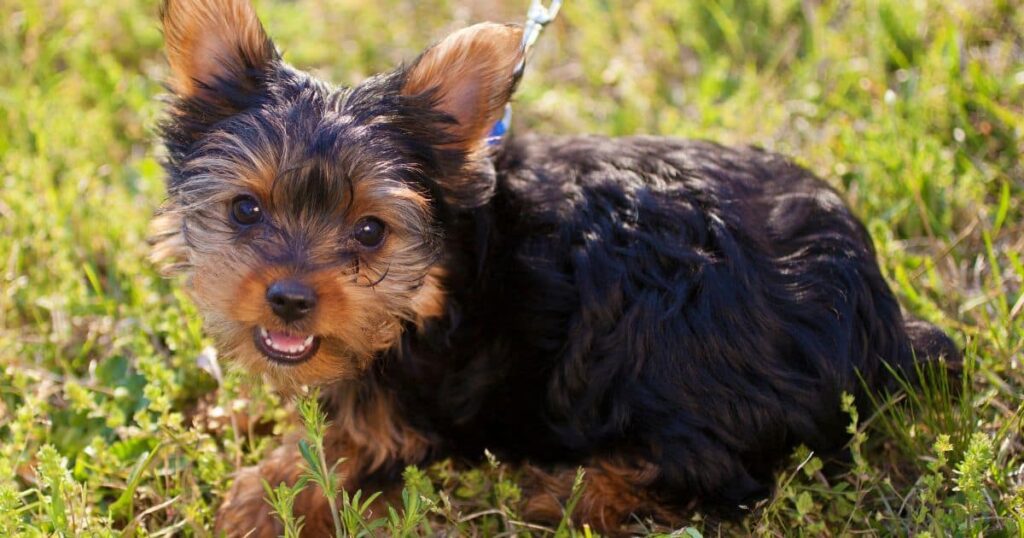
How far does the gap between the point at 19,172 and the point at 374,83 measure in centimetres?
228

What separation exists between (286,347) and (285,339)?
33mm

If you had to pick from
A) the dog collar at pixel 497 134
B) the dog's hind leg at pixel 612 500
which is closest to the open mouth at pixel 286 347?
the dog collar at pixel 497 134

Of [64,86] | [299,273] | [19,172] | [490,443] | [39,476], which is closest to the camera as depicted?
[299,273]

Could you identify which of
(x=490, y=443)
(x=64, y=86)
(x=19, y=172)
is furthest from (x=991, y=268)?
(x=64, y=86)

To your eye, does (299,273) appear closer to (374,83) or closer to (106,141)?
(374,83)

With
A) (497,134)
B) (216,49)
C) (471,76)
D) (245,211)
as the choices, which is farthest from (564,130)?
(245,211)

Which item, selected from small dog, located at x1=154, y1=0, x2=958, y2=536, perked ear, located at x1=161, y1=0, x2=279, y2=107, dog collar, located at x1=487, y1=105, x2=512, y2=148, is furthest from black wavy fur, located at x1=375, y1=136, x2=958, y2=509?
perked ear, located at x1=161, y1=0, x2=279, y2=107

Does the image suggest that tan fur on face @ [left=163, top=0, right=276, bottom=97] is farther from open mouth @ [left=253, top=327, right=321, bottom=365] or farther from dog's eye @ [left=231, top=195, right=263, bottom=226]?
open mouth @ [left=253, top=327, right=321, bottom=365]

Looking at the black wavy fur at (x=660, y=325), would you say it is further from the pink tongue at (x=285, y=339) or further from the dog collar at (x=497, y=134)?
the pink tongue at (x=285, y=339)

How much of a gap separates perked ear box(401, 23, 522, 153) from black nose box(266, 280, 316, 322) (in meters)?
0.69

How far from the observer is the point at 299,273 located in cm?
273

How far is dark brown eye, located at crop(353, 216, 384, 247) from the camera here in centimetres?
289

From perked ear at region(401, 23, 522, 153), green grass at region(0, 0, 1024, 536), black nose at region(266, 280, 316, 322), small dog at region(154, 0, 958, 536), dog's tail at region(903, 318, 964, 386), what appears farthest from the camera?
dog's tail at region(903, 318, 964, 386)

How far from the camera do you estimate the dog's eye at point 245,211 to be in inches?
113
